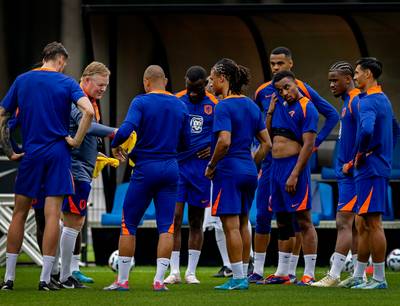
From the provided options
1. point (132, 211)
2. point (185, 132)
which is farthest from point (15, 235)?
point (185, 132)

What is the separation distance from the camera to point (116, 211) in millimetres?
18000

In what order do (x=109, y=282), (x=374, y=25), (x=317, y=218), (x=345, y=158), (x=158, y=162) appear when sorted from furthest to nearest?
(x=374, y=25) → (x=317, y=218) → (x=109, y=282) → (x=345, y=158) → (x=158, y=162)

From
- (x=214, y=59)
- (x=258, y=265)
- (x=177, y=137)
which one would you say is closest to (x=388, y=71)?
(x=214, y=59)

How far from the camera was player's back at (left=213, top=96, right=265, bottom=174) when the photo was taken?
12312 millimetres

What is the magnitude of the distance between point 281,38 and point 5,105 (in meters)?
7.67

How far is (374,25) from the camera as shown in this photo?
18656 mm

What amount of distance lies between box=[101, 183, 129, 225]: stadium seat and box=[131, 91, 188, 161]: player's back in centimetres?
528

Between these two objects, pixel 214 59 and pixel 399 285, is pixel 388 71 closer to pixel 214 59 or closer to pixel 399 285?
pixel 214 59

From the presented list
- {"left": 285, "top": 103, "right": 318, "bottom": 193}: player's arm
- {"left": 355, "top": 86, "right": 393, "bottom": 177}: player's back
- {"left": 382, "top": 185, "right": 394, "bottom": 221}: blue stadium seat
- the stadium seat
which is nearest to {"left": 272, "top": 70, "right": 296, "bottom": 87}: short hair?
{"left": 285, "top": 103, "right": 318, "bottom": 193}: player's arm

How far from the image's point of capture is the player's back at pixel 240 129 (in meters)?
12.3

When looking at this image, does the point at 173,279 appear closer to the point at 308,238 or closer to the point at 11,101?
the point at 308,238

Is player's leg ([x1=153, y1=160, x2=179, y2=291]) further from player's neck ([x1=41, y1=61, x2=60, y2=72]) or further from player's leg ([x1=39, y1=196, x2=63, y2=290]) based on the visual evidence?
player's neck ([x1=41, y1=61, x2=60, y2=72])

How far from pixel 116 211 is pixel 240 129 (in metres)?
5.89

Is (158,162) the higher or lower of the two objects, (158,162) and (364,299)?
the higher
